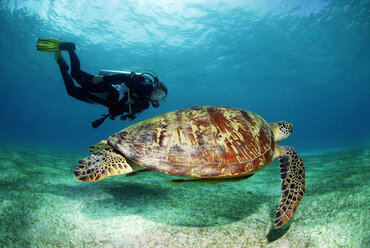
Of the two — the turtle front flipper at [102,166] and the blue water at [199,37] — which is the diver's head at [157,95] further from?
the blue water at [199,37]

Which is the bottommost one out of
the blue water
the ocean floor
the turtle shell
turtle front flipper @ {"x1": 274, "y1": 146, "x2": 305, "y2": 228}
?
the ocean floor

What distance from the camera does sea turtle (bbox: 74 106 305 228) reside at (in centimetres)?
205

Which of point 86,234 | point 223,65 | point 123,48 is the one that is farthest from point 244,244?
point 223,65

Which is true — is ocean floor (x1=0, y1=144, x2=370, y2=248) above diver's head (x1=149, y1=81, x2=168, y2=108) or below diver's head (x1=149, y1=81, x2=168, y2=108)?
below

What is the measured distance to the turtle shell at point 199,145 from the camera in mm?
2074

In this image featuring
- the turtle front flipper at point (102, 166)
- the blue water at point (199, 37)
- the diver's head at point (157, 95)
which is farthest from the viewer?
the blue water at point (199, 37)

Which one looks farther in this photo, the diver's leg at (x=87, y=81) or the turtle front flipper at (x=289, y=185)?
the diver's leg at (x=87, y=81)

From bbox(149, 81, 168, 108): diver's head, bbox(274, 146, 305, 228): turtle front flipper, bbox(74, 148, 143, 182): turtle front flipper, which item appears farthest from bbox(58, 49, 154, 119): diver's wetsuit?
bbox(274, 146, 305, 228): turtle front flipper

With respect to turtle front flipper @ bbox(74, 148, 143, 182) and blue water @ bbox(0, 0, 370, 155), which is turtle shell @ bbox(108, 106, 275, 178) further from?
blue water @ bbox(0, 0, 370, 155)

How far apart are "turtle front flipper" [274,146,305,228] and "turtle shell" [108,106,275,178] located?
237 mm

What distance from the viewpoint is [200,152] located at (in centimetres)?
215

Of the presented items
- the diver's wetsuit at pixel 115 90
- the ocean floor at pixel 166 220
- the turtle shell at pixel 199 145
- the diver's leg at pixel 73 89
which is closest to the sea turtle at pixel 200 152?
the turtle shell at pixel 199 145

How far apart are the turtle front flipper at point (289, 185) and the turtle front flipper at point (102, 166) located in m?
1.83

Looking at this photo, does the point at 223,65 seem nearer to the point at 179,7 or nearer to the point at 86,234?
the point at 179,7
